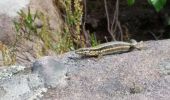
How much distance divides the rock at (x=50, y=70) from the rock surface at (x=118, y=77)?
0.04 m

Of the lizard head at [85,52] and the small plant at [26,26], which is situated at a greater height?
the small plant at [26,26]

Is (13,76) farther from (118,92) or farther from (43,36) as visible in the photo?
(43,36)

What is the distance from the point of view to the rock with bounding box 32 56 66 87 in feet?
11.5

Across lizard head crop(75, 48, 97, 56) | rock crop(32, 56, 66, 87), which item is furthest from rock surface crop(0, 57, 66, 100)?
lizard head crop(75, 48, 97, 56)

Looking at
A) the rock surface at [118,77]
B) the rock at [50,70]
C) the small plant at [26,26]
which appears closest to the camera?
the rock surface at [118,77]

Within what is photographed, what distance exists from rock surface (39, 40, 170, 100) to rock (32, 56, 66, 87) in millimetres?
44

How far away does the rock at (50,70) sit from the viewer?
3492mm

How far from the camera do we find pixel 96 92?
341 centimetres

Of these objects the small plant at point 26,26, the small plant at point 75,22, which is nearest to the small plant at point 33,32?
the small plant at point 26,26

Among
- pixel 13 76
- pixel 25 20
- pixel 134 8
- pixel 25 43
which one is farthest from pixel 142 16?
pixel 13 76

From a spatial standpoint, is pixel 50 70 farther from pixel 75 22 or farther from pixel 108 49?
pixel 75 22

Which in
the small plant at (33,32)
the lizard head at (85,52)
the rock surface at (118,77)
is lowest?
the rock surface at (118,77)

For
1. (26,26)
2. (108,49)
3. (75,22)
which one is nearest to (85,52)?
(108,49)

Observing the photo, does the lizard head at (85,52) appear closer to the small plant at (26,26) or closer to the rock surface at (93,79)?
the rock surface at (93,79)
